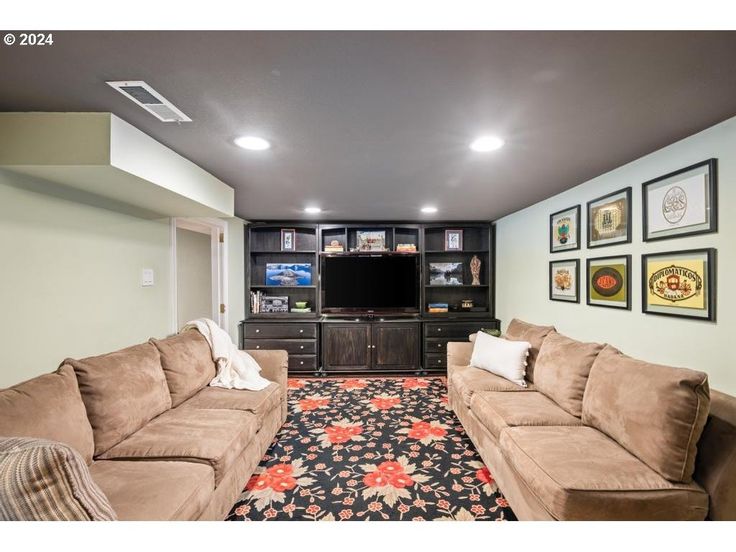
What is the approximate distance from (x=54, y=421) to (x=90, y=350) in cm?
89

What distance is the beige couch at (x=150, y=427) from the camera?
1364mm

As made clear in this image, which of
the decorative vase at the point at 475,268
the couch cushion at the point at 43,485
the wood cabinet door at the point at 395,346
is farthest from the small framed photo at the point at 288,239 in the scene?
the couch cushion at the point at 43,485

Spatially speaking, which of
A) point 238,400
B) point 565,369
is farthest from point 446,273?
point 238,400

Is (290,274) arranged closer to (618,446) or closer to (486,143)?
(486,143)

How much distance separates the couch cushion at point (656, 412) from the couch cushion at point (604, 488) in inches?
2.9

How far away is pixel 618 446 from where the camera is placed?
1759mm

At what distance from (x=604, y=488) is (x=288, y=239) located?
178 inches

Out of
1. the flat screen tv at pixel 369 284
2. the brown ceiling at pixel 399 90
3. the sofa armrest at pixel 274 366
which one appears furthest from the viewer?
the flat screen tv at pixel 369 284

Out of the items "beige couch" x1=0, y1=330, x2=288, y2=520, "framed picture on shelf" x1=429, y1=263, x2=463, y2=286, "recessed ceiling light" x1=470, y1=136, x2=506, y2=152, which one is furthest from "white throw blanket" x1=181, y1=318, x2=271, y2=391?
"framed picture on shelf" x1=429, y1=263, x2=463, y2=286

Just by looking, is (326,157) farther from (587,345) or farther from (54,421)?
(587,345)

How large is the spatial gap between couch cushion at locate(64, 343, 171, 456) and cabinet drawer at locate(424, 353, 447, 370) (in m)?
3.39

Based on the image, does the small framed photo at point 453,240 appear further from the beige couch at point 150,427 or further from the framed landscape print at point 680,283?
the beige couch at point 150,427

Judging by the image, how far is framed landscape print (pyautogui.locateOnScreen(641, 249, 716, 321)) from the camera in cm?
176
